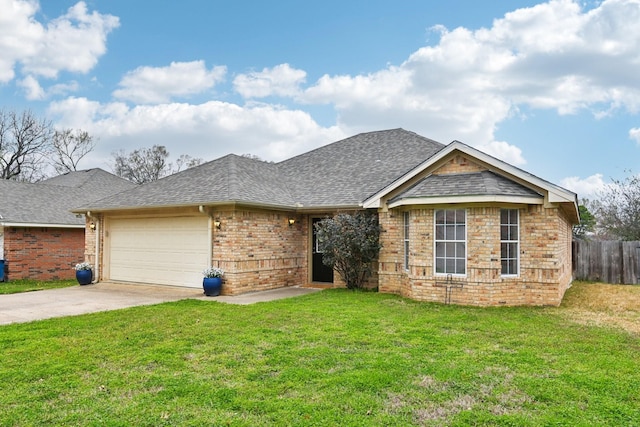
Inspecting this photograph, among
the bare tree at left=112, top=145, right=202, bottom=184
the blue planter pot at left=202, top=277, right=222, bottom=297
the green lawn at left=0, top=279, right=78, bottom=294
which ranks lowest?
the green lawn at left=0, top=279, right=78, bottom=294

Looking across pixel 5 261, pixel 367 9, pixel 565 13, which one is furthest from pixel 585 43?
pixel 5 261

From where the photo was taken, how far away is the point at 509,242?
32.3 feet

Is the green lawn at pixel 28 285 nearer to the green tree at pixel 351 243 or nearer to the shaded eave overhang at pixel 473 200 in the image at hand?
the green tree at pixel 351 243

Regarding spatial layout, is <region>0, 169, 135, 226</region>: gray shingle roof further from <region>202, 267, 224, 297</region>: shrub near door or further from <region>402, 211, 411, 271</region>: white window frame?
<region>402, 211, 411, 271</region>: white window frame

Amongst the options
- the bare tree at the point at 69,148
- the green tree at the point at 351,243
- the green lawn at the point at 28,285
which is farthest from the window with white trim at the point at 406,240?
the bare tree at the point at 69,148

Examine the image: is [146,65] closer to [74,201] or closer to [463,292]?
[74,201]

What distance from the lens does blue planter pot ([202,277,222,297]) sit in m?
11.4

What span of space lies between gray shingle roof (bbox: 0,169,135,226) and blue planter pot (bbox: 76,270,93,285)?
3.45 metres

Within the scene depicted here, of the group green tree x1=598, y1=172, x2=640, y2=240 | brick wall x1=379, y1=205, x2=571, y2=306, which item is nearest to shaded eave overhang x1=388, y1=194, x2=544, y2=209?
brick wall x1=379, y1=205, x2=571, y2=306

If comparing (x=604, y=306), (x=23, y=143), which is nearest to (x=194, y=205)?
(x=604, y=306)

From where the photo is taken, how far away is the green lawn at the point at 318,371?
3900 mm

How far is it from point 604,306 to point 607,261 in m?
7.09

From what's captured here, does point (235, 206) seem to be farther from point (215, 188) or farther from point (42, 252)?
point (42, 252)

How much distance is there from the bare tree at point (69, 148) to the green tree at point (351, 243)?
32957 mm
